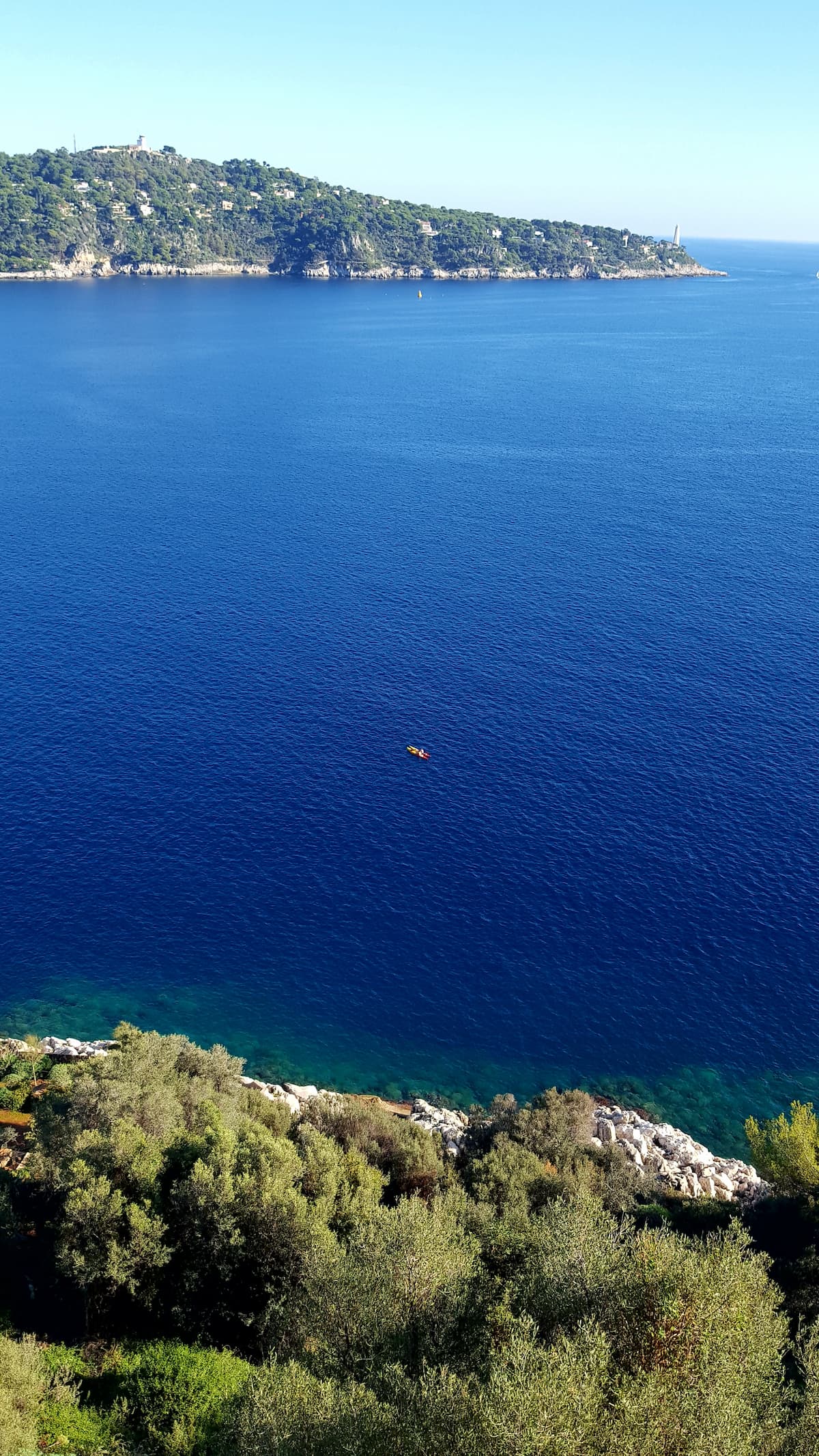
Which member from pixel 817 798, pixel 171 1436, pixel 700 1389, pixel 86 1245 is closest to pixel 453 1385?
pixel 700 1389

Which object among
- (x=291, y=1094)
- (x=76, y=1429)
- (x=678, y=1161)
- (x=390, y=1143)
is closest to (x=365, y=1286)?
(x=76, y=1429)

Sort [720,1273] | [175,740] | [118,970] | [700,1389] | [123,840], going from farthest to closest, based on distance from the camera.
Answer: [175,740] → [123,840] → [118,970] → [720,1273] → [700,1389]

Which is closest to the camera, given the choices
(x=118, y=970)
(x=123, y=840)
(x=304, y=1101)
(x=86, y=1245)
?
(x=86, y=1245)

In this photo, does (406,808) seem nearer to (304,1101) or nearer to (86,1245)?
(304,1101)

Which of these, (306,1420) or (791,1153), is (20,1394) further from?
(791,1153)

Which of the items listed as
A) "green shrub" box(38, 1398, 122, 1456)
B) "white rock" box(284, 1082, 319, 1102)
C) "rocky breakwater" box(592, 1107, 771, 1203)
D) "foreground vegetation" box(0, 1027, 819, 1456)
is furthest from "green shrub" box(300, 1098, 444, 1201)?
"green shrub" box(38, 1398, 122, 1456)

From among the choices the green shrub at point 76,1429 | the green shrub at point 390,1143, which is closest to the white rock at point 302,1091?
the green shrub at point 390,1143

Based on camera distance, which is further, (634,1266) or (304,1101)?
(304,1101)
